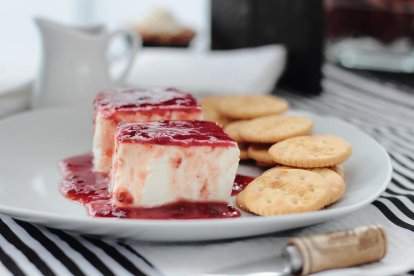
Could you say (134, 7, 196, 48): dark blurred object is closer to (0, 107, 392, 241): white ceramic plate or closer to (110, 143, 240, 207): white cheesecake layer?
(0, 107, 392, 241): white ceramic plate

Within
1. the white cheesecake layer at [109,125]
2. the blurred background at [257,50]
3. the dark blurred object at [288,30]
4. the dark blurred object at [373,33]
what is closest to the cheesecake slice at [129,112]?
the white cheesecake layer at [109,125]

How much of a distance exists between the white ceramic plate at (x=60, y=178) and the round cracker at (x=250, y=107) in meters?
0.08

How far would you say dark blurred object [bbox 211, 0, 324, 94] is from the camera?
1.75 m

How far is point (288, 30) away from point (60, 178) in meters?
0.86

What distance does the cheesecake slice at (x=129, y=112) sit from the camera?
1.17 m

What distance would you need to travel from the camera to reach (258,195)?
0.98 metres

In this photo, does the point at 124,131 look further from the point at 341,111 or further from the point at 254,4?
the point at 254,4

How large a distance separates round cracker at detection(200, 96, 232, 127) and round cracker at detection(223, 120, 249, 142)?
1.7 inches

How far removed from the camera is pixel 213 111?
1453 millimetres

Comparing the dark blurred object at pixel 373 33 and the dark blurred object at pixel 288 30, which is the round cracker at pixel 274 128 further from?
the dark blurred object at pixel 373 33

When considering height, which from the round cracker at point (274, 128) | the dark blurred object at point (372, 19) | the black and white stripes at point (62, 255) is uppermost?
the dark blurred object at point (372, 19)

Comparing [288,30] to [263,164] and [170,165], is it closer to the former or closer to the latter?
[263,164]

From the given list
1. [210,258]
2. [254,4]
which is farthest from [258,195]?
[254,4]

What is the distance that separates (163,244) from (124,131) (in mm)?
192
